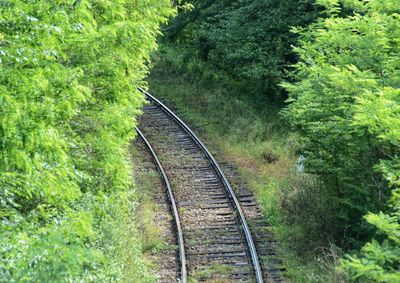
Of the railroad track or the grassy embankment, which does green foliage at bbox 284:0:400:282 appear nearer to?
the grassy embankment

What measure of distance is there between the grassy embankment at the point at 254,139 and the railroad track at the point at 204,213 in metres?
0.57

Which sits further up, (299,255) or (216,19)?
(216,19)

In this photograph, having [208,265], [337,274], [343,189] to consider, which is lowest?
[208,265]

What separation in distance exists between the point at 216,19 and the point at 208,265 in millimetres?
16971

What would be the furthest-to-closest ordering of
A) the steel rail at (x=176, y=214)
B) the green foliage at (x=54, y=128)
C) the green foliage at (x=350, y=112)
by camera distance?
1. the steel rail at (x=176, y=214)
2. the green foliage at (x=350, y=112)
3. the green foliage at (x=54, y=128)

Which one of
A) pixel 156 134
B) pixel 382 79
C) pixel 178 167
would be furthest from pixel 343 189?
pixel 156 134

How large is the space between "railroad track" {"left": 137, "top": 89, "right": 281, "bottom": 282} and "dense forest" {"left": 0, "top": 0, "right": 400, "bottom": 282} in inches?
31.5

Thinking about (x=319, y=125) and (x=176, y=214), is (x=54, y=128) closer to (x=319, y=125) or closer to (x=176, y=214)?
(x=319, y=125)

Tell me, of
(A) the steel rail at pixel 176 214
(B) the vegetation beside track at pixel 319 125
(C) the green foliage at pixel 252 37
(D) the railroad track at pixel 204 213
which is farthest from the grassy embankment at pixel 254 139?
(A) the steel rail at pixel 176 214

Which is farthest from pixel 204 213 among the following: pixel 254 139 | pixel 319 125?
pixel 254 139

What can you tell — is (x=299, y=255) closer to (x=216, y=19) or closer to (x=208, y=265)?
(x=208, y=265)

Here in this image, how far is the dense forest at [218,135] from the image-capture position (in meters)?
Result: 6.48

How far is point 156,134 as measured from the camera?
22656 mm

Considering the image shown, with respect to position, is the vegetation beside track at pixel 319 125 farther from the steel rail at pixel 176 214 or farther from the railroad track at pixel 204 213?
the steel rail at pixel 176 214
